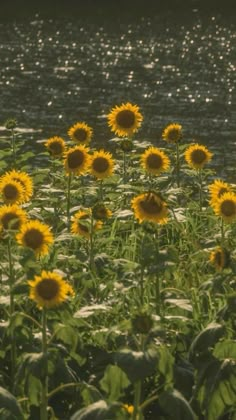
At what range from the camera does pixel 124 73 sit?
29.6m

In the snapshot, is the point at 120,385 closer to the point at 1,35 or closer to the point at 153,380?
the point at 153,380

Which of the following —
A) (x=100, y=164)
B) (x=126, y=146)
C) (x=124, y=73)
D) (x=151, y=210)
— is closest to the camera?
(x=151, y=210)

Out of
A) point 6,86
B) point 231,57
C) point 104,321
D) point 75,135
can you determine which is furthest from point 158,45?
point 104,321

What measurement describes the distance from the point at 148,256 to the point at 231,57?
28.3 meters

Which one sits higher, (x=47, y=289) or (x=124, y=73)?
(x=124, y=73)

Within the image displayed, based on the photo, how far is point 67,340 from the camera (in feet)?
16.3

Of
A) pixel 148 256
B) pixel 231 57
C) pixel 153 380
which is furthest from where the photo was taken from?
pixel 231 57

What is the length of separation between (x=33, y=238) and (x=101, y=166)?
2.14m

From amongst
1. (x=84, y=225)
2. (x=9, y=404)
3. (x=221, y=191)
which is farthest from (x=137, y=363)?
(x=221, y=191)

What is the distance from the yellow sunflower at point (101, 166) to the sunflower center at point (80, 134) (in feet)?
2.76

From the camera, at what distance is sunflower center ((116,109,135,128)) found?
830 centimetres

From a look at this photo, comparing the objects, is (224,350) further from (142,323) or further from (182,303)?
(142,323)

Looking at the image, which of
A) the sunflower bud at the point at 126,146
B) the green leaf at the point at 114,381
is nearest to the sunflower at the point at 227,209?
the green leaf at the point at 114,381

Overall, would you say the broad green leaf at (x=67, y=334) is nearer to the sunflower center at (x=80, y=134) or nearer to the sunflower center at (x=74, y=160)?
the sunflower center at (x=74, y=160)
